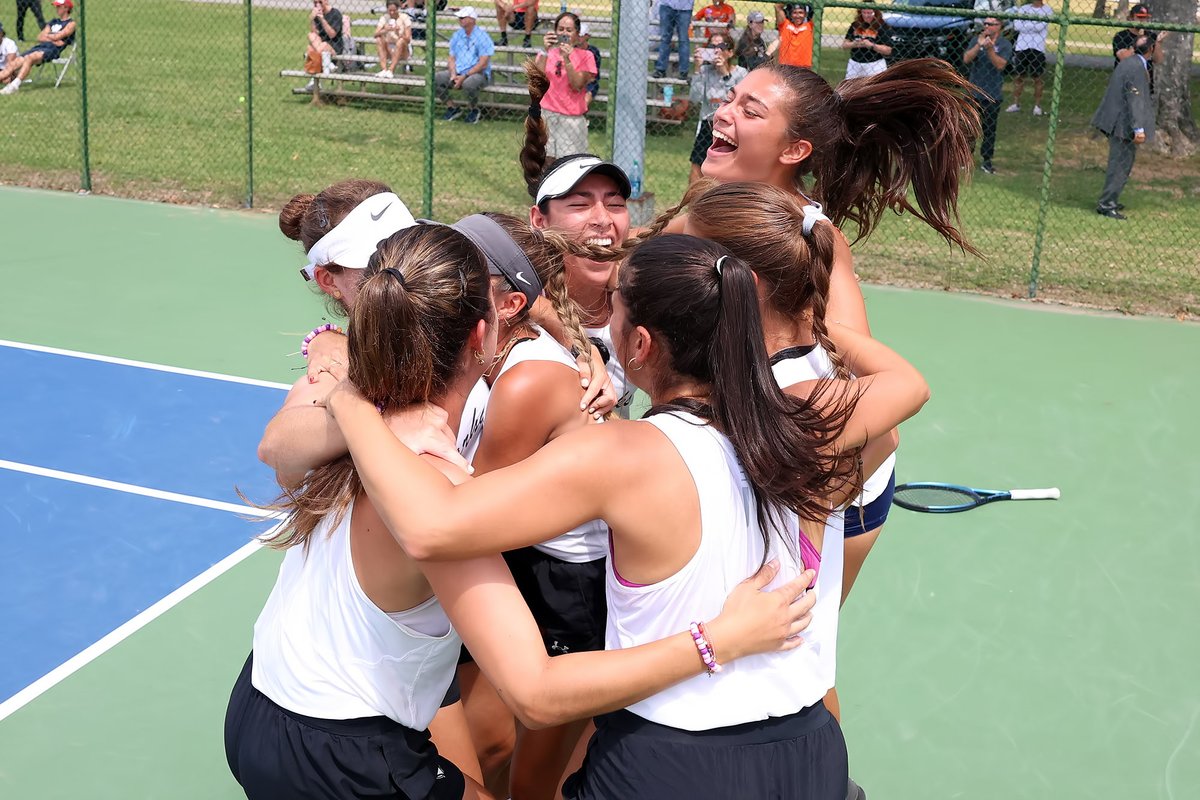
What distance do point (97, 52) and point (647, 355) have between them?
2242cm

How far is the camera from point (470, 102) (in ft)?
59.3

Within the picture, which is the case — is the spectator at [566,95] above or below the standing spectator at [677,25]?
below

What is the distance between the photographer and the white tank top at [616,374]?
380cm

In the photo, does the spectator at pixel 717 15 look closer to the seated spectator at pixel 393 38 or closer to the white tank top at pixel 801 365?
the seated spectator at pixel 393 38

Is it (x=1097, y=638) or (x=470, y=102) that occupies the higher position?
(x=470, y=102)

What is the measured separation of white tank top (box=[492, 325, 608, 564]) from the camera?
10.6ft

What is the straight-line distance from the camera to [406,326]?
7.98 ft

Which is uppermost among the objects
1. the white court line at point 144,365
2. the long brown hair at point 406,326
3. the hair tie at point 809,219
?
the hair tie at point 809,219

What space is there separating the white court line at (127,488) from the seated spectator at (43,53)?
14288mm

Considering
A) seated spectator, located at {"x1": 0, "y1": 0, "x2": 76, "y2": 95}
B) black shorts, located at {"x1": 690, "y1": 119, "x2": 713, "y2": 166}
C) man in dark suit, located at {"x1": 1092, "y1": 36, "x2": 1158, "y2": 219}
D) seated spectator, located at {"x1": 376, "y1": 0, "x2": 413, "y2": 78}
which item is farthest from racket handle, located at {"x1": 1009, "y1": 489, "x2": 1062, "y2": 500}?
seated spectator, located at {"x1": 0, "y1": 0, "x2": 76, "y2": 95}

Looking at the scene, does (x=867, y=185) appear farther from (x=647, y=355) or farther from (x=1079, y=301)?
(x=1079, y=301)

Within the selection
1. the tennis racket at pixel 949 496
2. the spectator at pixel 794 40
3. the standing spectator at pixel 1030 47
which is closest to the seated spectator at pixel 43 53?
the spectator at pixel 794 40

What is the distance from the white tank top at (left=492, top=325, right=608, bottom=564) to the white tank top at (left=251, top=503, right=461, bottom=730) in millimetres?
661

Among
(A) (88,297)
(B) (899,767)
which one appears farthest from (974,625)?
(A) (88,297)
